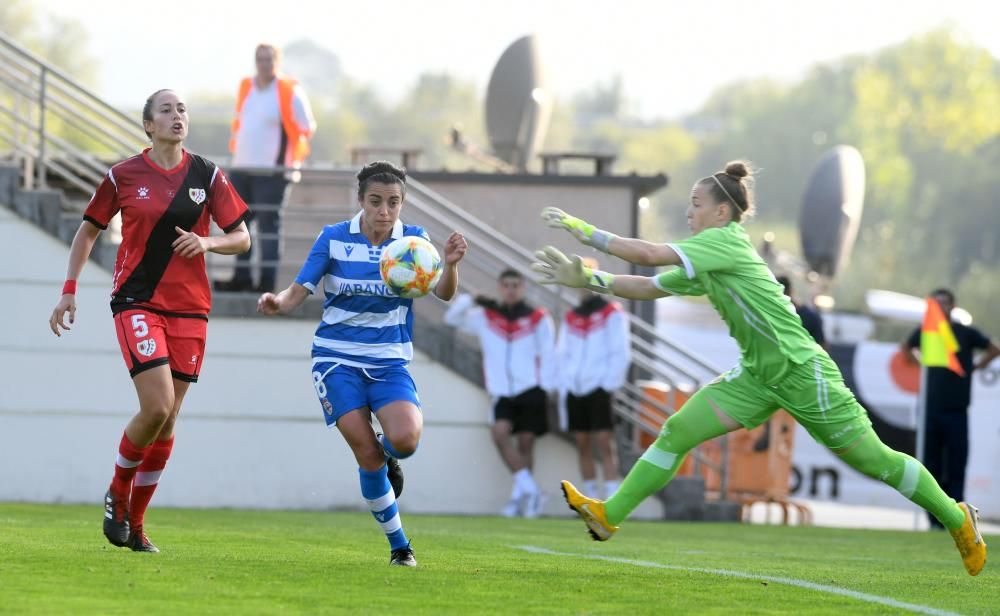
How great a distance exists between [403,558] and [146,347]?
1609 mm

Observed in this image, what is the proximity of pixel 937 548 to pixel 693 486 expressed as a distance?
4.21 metres

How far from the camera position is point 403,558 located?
344 inches

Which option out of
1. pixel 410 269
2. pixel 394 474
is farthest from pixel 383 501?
pixel 410 269

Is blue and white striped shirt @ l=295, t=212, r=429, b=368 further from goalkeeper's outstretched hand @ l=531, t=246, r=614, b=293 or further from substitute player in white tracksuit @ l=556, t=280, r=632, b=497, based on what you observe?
substitute player in white tracksuit @ l=556, t=280, r=632, b=497

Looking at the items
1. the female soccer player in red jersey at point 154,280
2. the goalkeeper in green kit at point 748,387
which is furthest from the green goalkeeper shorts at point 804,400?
the female soccer player in red jersey at point 154,280

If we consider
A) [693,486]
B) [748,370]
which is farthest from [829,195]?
[748,370]

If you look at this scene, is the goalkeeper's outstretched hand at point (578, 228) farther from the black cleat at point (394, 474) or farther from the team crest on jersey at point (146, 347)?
the team crest on jersey at point (146, 347)

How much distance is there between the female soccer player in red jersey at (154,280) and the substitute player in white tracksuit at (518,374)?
7.41 meters

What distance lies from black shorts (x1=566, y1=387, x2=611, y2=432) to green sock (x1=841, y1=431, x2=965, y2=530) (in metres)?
7.24

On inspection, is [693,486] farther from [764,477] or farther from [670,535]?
[670,535]

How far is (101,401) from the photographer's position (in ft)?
54.2

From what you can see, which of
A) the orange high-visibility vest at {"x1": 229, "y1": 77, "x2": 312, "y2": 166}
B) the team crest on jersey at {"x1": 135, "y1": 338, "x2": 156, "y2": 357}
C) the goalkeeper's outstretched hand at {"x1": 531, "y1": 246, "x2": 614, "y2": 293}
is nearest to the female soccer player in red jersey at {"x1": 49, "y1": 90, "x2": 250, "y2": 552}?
the team crest on jersey at {"x1": 135, "y1": 338, "x2": 156, "y2": 357}

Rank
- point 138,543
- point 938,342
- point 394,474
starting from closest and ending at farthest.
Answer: point 138,543 → point 394,474 → point 938,342

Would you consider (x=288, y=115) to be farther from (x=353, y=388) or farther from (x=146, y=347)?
(x=353, y=388)
